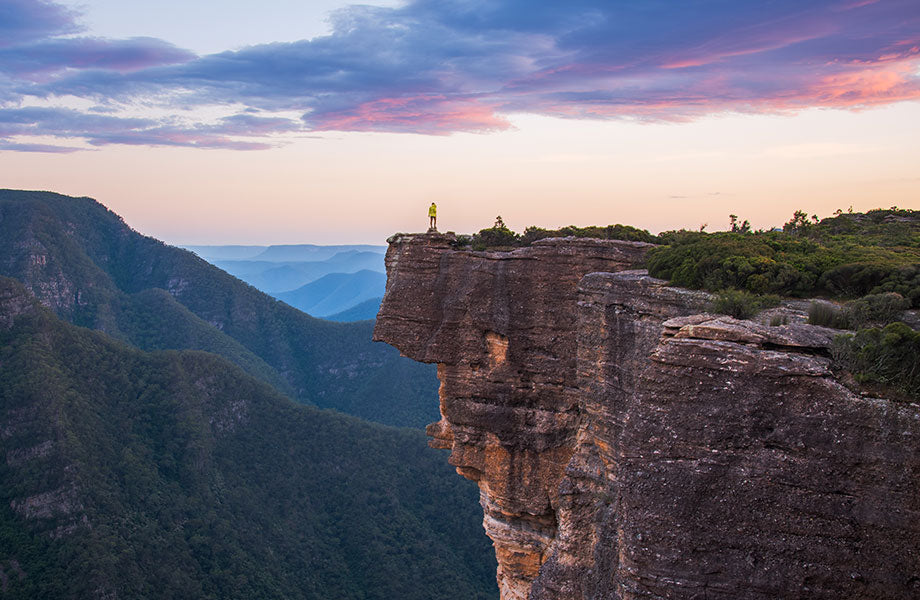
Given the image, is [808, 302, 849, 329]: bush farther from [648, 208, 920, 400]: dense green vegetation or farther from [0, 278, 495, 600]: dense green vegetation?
[0, 278, 495, 600]: dense green vegetation

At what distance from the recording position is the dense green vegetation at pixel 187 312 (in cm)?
13212

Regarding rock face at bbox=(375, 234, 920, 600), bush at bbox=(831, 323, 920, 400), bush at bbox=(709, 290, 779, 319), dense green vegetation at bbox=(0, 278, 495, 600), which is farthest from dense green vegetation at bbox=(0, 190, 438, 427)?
bush at bbox=(831, 323, 920, 400)

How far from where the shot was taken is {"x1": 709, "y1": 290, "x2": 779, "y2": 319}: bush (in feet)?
38.1

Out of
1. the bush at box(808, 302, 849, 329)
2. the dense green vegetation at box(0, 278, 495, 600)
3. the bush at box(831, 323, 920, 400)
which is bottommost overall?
the dense green vegetation at box(0, 278, 495, 600)

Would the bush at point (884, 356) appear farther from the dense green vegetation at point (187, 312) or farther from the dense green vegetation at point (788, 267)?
the dense green vegetation at point (187, 312)

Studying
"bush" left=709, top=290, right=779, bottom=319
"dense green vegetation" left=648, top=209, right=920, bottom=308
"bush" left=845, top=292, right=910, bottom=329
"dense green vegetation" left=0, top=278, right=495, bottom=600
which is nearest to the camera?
"bush" left=845, top=292, right=910, bottom=329

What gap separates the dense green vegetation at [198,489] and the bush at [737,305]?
57.2 meters

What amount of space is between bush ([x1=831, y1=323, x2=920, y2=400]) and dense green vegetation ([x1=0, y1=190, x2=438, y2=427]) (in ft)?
386

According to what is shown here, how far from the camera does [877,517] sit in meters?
7.81

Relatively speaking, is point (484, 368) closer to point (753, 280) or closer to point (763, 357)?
point (753, 280)

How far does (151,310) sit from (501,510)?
459 ft

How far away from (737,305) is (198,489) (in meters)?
75.6

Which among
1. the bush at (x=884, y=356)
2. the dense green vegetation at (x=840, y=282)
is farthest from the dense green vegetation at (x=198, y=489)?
the bush at (x=884, y=356)

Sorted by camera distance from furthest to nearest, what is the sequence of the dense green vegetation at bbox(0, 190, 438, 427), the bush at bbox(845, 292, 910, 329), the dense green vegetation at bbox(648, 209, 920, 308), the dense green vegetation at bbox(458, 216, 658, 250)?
the dense green vegetation at bbox(0, 190, 438, 427) → the dense green vegetation at bbox(458, 216, 658, 250) → the dense green vegetation at bbox(648, 209, 920, 308) → the bush at bbox(845, 292, 910, 329)
